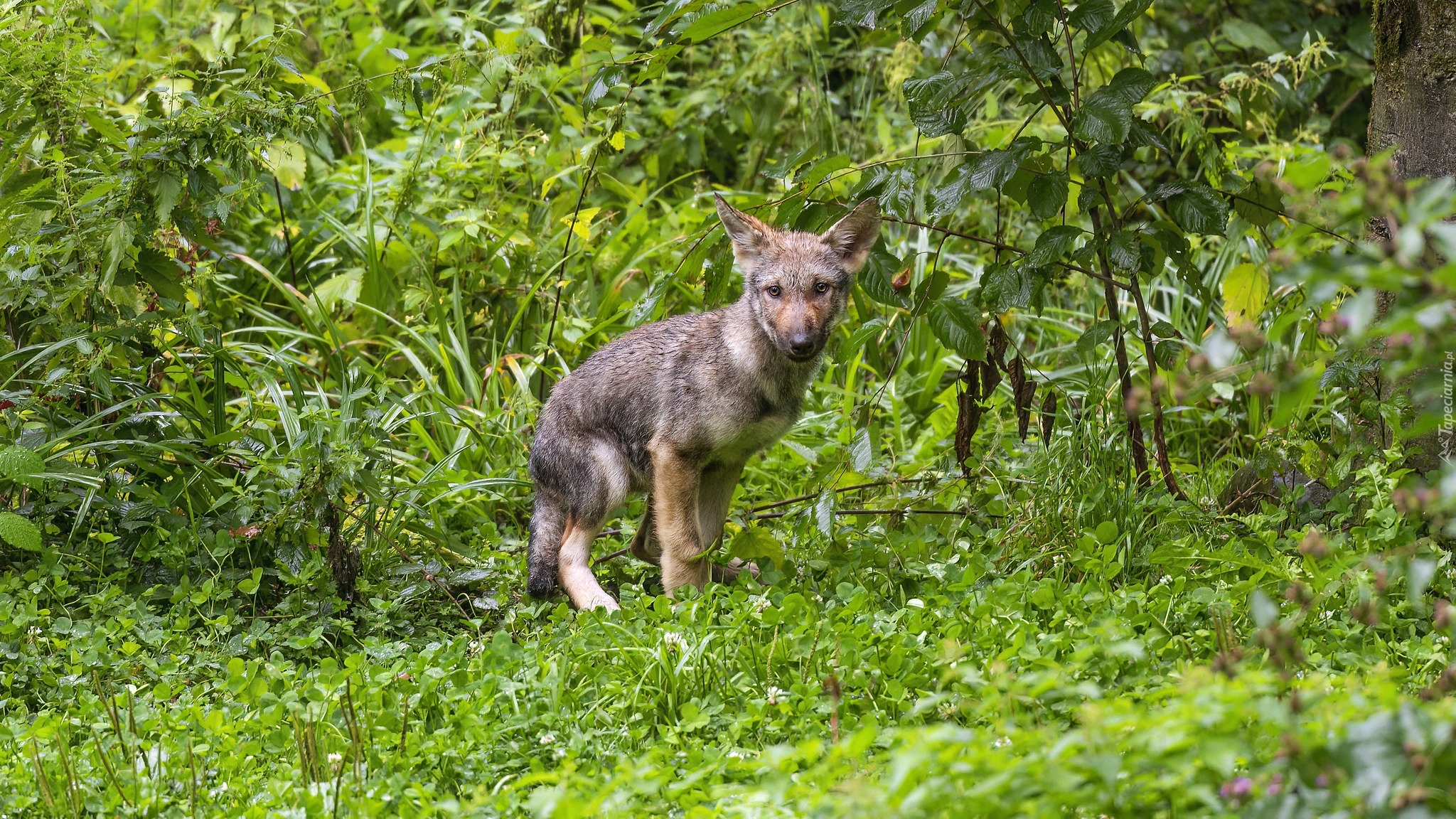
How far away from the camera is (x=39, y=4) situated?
5074mm

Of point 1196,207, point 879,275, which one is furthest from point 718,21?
point 1196,207

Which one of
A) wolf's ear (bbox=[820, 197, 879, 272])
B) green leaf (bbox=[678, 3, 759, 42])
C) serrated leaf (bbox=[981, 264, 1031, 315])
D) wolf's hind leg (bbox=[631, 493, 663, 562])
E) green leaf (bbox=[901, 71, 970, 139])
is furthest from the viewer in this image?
wolf's hind leg (bbox=[631, 493, 663, 562])

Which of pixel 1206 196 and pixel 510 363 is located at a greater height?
pixel 1206 196

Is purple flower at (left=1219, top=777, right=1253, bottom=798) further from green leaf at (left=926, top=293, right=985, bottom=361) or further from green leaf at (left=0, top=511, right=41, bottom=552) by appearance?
green leaf at (left=0, top=511, right=41, bottom=552)

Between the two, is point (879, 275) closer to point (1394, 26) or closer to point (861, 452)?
point (861, 452)

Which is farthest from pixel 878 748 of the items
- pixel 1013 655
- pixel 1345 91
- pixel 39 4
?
pixel 1345 91

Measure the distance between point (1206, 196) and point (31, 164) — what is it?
4464 millimetres

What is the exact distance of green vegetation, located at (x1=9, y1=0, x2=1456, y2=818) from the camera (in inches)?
90.3

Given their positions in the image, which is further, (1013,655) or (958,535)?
(958,535)

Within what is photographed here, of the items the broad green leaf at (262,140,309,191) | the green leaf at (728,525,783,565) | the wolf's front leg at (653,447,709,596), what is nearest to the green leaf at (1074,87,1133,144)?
the green leaf at (728,525,783,565)

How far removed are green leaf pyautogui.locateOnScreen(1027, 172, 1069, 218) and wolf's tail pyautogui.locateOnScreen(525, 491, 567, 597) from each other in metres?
2.35

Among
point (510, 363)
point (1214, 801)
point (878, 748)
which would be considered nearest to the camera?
point (1214, 801)

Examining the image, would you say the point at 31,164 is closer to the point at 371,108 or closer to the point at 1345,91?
the point at 371,108

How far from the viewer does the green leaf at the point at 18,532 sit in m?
4.24
